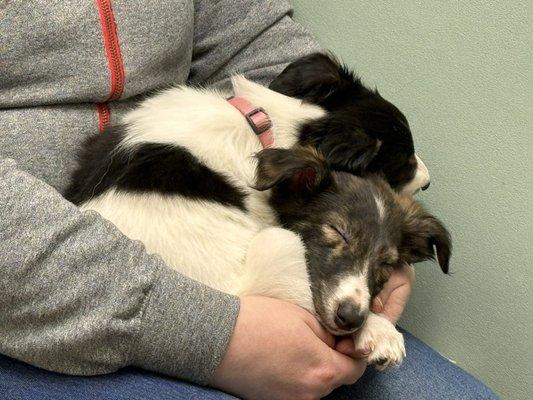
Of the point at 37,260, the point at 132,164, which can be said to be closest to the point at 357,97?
the point at 132,164

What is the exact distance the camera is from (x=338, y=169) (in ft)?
4.75

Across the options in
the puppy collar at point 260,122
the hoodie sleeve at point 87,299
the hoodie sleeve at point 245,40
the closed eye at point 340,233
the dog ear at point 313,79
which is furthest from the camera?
the hoodie sleeve at point 245,40

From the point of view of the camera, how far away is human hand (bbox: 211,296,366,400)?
1.10m

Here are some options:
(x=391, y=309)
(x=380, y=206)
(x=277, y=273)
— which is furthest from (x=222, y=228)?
(x=391, y=309)

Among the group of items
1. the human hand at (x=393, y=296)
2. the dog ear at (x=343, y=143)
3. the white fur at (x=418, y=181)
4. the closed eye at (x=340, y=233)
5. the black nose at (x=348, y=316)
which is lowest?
the human hand at (x=393, y=296)

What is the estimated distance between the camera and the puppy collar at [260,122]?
1435 millimetres

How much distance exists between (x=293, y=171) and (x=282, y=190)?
0.16 meters

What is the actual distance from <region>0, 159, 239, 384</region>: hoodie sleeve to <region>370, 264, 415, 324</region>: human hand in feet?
1.60

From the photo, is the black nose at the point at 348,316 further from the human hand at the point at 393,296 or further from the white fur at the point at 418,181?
the white fur at the point at 418,181

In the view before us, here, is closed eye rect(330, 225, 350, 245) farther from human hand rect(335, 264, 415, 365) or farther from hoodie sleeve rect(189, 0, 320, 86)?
hoodie sleeve rect(189, 0, 320, 86)

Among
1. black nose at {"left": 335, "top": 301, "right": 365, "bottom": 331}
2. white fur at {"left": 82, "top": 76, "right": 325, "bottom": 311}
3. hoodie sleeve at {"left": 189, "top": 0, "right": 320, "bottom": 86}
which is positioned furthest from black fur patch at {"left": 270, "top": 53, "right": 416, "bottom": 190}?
black nose at {"left": 335, "top": 301, "right": 365, "bottom": 331}

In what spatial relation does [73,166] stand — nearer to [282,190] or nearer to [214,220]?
[214,220]

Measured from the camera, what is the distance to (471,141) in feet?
5.58

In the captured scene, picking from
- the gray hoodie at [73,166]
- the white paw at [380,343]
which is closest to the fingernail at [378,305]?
the white paw at [380,343]
